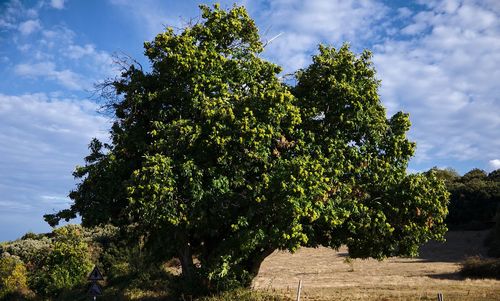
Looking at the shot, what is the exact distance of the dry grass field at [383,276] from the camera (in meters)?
25.6

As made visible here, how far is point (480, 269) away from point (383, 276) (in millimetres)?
7544

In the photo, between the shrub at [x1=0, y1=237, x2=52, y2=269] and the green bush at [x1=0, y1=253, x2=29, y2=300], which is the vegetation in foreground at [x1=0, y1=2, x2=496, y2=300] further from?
the shrub at [x1=0, y1=237, x2=52, y2=269]

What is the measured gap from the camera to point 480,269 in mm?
37656

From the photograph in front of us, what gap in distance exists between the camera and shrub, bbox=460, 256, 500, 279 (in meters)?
37.1

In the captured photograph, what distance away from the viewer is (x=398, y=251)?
21.3 meters

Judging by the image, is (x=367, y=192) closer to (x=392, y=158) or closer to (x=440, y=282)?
(x=392, y=158)

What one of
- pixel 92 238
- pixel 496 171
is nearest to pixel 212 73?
pixel 92 238

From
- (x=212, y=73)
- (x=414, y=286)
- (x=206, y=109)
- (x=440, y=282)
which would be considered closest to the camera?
(x=206, y=109)

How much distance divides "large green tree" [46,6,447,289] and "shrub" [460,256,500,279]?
1996 cm

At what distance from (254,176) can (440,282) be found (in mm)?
19463

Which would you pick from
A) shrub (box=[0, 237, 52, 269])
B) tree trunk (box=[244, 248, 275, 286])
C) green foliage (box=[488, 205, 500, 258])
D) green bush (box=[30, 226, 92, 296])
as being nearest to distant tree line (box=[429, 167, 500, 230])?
green foliage (box=[488, 205, 500, 258])

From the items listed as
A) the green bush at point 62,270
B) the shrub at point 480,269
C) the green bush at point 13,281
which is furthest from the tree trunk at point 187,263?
the shrub at point 480,269

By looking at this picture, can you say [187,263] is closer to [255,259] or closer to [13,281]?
[255,259]

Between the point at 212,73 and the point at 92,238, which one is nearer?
the point at 212,73
